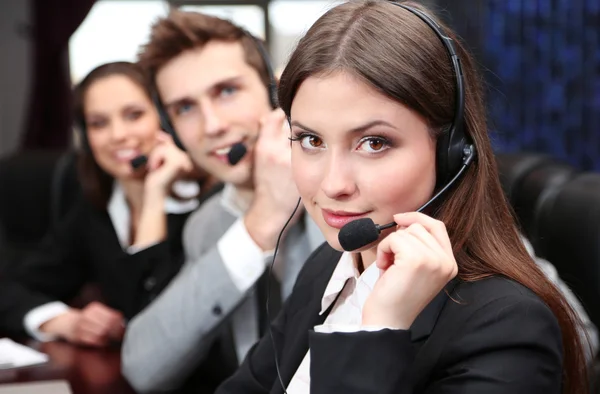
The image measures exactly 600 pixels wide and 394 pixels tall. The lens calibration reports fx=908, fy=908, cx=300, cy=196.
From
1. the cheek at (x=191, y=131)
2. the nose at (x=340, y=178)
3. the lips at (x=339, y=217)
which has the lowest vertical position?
the cheek at (x=191, y=131)

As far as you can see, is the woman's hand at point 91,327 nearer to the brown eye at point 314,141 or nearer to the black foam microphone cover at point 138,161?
the black foam microphone cover at point 138,161

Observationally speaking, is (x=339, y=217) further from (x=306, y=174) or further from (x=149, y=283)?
(x=149, y=283)

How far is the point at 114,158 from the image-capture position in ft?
7.64

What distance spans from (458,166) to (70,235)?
1563 millimetres

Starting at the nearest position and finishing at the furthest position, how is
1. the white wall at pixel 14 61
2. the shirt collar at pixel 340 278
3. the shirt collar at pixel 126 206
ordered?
the shirt collar at pixel 340 278
the shirt collar at pixel 126 206
the white wall at pixel 14 61

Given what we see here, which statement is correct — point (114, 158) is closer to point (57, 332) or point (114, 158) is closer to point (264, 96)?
point (57, 332)

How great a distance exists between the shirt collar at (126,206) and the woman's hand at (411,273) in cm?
129

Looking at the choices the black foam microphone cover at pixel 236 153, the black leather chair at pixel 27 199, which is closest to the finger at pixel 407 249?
the black foam microphone cover at pixel 236 153

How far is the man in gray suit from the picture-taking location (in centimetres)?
154

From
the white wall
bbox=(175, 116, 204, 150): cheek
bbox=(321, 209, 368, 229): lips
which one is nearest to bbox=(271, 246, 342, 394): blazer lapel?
bbox=(321, 209, 368, 229): lips

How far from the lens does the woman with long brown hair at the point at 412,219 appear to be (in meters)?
0.90

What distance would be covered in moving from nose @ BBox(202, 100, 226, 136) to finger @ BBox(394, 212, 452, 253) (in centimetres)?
82

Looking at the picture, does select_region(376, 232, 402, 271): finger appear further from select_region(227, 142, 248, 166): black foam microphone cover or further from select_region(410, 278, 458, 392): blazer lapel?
select_region(227, 142, 248, 166): black foam microphone cover

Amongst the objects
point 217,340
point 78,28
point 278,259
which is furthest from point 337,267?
point 78,28
